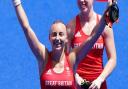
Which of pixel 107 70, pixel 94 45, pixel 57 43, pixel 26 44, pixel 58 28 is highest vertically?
pixel 58 28

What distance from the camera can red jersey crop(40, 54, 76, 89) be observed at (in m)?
3.69

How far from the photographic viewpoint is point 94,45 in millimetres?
4242

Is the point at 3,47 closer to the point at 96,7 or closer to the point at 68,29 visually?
the point at 96,7

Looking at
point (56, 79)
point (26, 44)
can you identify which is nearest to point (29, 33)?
point (56, 79)

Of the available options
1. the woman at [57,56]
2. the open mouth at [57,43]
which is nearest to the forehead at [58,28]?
the woman at [57,56]

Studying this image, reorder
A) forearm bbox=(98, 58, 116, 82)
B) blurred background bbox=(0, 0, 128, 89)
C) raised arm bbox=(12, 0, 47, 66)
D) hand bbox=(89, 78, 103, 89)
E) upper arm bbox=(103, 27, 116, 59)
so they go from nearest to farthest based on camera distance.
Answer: raised arm bbox=(12, 0, 47, 66), hand bbox=(89, 78, 103, 89), forearm bbox=(98, 58, 116, 82), upper arm bbox=(103, 27, 116, 59), blurred background bbox=(0, 0, 128, 89)

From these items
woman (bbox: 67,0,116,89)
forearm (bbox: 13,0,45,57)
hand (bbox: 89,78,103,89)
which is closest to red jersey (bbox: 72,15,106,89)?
woman (bbox: 67,0,116,89)

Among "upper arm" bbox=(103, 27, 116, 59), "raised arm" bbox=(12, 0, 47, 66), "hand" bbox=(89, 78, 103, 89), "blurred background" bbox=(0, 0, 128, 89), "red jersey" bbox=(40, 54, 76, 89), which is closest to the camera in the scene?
"raised arm" bbox=(12, 0, 47, 66)

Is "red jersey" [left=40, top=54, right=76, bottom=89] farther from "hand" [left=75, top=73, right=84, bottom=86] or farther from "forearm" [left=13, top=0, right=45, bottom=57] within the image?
"hand" [left=75, top=73, right=84, bottom=86]

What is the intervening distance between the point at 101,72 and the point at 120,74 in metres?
1.97

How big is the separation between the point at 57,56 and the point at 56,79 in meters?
0.18

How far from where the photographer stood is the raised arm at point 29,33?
3.59 m

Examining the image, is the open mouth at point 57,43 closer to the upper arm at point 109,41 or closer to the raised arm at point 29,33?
the raised arm at point 29,33

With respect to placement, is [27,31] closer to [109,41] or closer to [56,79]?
[56,79]
